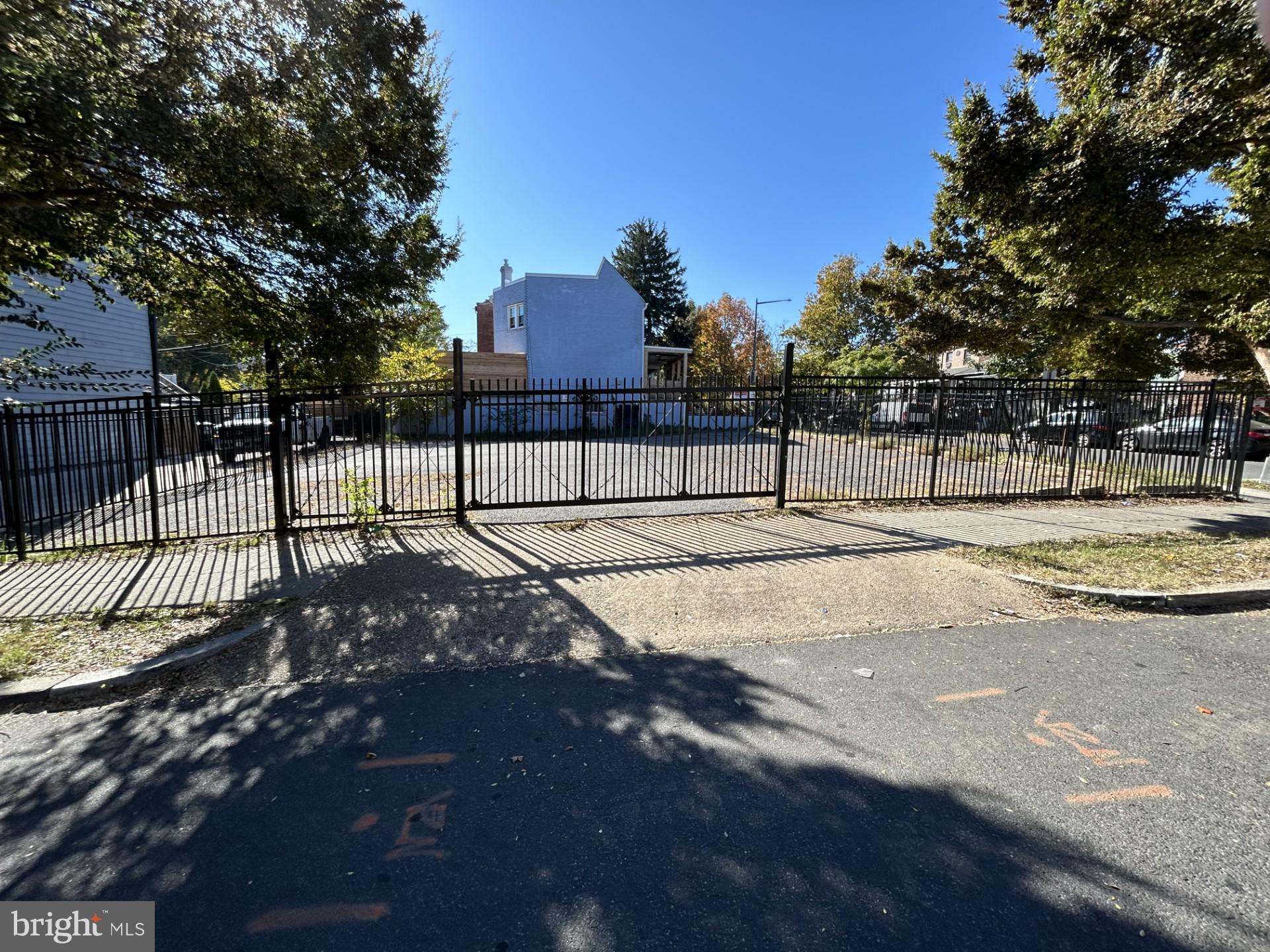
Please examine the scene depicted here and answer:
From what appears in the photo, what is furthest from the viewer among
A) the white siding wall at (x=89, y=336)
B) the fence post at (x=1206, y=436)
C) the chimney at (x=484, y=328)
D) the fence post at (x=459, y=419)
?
the chimney at (x=484, y=328)

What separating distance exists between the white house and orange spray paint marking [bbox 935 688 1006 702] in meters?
25.0

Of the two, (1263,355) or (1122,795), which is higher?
(1263,355)

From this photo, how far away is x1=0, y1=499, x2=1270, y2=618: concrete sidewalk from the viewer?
5.98 meters

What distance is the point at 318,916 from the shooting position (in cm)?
223

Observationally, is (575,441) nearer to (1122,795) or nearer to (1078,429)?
(1122,795)

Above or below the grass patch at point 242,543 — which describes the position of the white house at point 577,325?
above

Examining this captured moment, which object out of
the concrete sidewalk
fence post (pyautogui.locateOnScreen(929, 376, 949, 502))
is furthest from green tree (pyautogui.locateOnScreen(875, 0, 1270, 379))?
the concrete sidewalk

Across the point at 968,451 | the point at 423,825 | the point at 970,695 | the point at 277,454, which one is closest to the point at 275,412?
the point at 277,454

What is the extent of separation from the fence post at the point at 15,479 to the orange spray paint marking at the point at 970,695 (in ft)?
33.4

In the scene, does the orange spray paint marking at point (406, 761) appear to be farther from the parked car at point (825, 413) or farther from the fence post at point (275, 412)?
the parked car at point (825, 413)

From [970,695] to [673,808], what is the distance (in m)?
2.35

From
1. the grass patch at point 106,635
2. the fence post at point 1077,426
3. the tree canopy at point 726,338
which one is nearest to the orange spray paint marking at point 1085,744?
the grass patch at point 106,635

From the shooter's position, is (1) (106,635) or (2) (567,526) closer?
(1) (106,635)

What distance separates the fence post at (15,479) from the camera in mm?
7004
